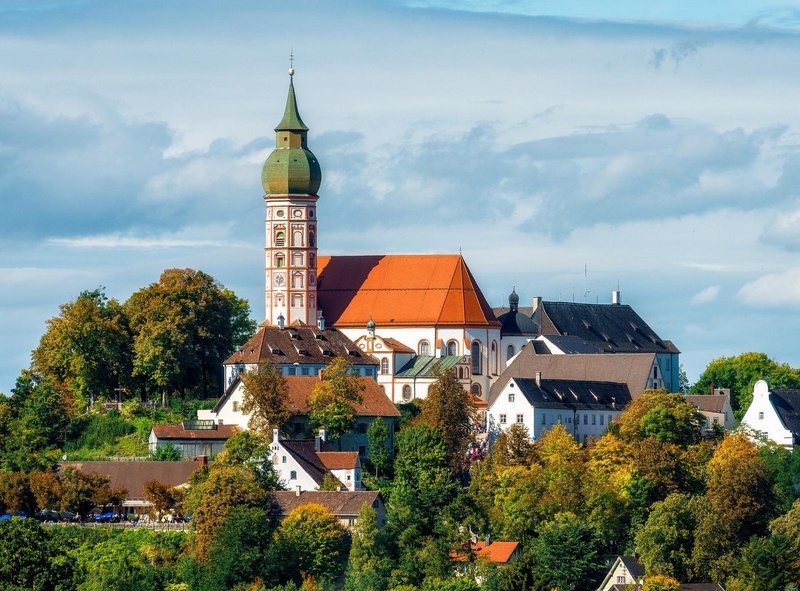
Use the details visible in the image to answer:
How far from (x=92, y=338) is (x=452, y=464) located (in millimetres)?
20012

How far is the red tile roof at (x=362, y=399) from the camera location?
11694 centimetres

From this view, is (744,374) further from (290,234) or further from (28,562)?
(28,562)

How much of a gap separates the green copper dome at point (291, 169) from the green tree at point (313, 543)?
28108 mm

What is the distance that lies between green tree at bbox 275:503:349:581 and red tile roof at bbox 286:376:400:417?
12622 millimetres

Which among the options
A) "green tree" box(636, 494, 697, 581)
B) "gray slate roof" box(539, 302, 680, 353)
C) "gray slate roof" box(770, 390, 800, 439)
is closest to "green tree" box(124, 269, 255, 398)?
"gray slate roof" box(539, 302, 680, 353)

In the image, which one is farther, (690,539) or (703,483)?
(703,483)

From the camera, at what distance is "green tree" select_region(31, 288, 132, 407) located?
124 metres

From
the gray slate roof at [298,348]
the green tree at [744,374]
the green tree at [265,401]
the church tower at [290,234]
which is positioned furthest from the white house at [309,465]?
the green tree at [744,374]

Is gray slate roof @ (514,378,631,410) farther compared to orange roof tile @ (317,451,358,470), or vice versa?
gray slate roof @ (514,378,631,410)

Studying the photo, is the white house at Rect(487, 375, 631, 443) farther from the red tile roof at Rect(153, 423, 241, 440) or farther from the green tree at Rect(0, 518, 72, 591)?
the green tree at Rect(0, 518, 72, 591)

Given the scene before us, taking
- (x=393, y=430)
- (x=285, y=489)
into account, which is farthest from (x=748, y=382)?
(x=285, y=489)

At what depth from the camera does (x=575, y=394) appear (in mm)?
120688

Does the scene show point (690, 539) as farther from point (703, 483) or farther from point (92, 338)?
point (92, 338)

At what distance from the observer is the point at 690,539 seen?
103 m
